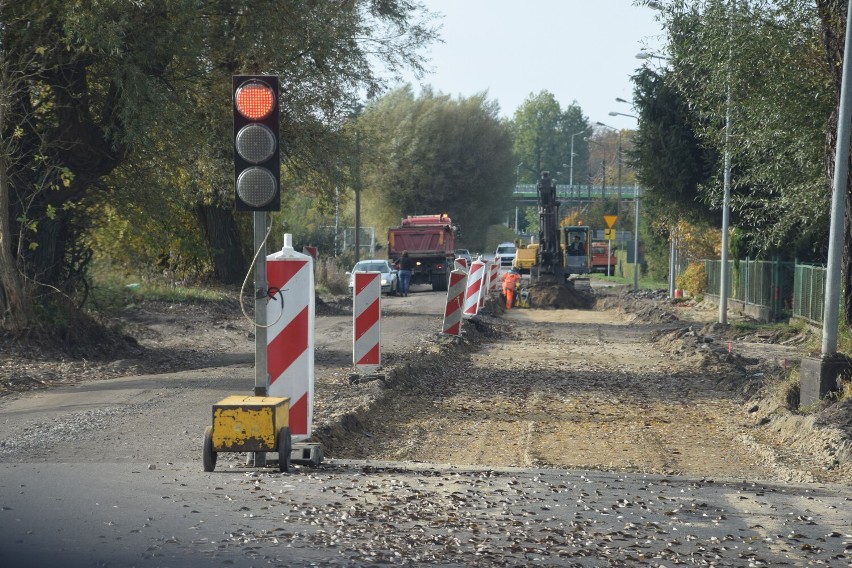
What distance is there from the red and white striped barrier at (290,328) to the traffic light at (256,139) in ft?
2.17

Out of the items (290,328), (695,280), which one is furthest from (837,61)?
(695,280)

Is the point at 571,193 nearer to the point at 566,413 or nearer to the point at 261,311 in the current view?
the point at 566,413

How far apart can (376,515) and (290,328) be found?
94.2 inches

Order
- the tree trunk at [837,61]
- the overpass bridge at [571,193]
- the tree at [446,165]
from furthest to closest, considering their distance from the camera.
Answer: the overpass bridge at [571,193] < the tree at [446,165] < the tree trunk at [837,61]

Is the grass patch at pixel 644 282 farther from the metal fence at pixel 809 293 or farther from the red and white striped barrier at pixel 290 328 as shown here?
the red and white striped barrier at pixel 290 328

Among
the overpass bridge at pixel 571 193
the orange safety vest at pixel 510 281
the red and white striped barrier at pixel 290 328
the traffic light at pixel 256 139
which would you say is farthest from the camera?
the overpass bridge at pixel 571 193

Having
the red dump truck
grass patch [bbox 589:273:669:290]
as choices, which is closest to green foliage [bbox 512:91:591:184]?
grass patch [bbox 589:273:669:290]

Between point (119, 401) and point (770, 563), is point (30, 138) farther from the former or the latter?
point (770, 563)

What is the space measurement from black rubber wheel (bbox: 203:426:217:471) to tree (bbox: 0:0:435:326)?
9377 millimetres

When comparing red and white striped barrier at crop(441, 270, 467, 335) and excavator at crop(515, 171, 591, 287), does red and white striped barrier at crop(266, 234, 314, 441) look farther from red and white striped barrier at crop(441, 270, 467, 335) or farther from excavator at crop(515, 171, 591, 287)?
excavator at crop(515, 171, 591, 287)

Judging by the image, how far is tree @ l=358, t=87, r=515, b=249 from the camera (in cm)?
7506

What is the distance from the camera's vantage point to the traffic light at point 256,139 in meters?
8.65

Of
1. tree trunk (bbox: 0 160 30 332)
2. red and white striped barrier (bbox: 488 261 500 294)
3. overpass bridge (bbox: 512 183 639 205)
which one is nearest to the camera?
tree trunk (bbox: 0 160 30 332)

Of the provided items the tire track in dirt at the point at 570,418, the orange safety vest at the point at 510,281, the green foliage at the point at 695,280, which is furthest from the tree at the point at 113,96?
the green foliage at the point at 695,280
